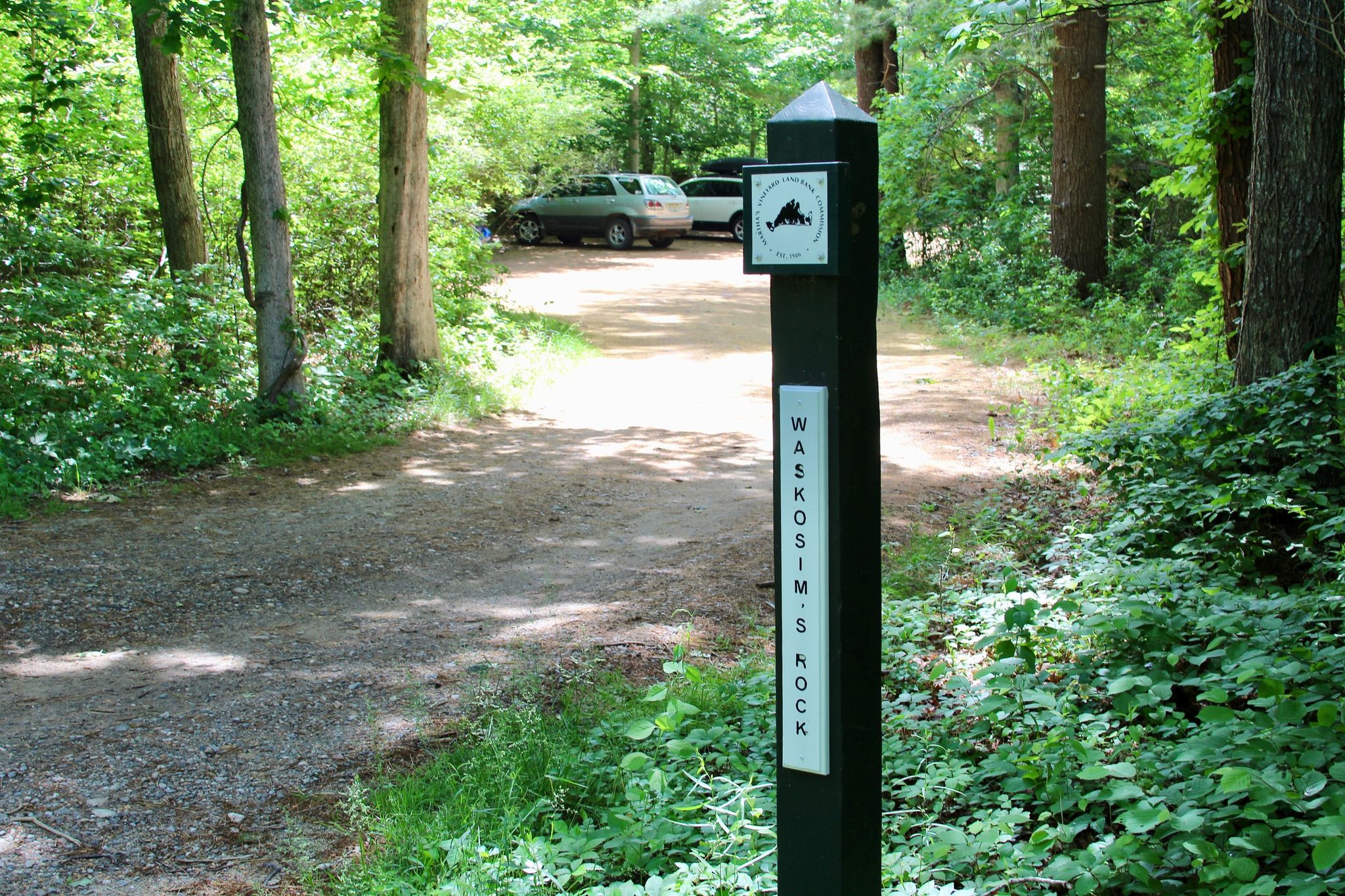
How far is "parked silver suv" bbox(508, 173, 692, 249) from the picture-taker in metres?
29.3

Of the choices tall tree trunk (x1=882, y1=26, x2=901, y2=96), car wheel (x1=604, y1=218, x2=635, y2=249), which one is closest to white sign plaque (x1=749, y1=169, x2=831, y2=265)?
tall tree trunk (x1=882, y1=26, x2=901, y2=96)

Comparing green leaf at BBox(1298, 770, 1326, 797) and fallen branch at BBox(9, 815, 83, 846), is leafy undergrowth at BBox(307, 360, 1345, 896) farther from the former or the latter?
fallen branch at BBox(9, 815, 83, 846)

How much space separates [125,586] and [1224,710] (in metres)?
5.52

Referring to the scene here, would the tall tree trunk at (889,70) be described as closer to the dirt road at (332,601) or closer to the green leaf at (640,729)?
the dirt road at (332,601)

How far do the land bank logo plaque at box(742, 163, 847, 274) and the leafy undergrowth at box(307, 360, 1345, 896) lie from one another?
156 cm

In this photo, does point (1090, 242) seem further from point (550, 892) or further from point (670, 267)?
point (550, 892)

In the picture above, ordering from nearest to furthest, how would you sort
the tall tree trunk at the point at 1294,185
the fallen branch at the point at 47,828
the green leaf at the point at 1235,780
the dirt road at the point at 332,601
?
the green leaf at the point at 1235,780 < the fallen branch at the point at 47,828 < the dirt road at the point at 332,601 < the tall tree trunk at the point at 1294,185

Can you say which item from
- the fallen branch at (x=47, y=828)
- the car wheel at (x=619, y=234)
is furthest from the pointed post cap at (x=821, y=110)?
the car wheel at (x=619, y=234)

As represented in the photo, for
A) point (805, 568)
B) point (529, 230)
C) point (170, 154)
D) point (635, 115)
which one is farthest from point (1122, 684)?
point (635, 115)

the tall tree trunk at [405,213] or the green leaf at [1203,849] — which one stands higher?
the tall tree trunk at [405,213]

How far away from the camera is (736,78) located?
39281 millimetres

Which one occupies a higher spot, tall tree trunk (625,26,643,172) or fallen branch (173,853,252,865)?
tall tree trunk (625,26,643,172)

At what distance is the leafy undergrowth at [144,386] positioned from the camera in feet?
27.5

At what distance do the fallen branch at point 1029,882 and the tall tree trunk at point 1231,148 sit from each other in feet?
17.3
